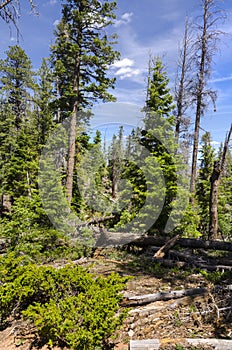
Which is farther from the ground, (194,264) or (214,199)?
(214,199)

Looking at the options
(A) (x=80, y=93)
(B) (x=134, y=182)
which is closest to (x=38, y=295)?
(B) (x=134, y=182)

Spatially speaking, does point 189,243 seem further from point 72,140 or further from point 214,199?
point 72,140

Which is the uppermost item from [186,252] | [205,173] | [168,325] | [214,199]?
[205,173]

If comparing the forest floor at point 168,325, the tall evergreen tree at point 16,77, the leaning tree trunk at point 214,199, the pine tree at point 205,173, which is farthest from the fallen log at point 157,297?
the tall evergreen tree at point 16,77

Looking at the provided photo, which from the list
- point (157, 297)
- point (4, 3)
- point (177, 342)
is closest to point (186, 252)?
point (157, 297)

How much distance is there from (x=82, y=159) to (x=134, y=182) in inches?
243

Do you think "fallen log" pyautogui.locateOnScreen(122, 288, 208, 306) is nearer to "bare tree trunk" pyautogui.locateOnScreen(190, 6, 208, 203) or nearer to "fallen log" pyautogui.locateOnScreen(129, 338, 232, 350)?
"fallen log" pyautogui.locateOnScreen(129, 338, 232, 350)

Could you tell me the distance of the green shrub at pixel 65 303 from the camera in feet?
11.9

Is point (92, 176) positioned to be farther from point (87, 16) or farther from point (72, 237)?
point (87, 16)

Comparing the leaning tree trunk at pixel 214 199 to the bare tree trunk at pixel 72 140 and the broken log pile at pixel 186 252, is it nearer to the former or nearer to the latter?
the broken log pile at pixel 186 252

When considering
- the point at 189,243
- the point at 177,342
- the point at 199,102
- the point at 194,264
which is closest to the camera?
the point at 177,342

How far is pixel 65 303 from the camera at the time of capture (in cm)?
401

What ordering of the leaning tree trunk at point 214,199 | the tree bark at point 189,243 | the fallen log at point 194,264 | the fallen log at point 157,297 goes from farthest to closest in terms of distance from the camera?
the leaning tree trunk at point 214,199
the tree bark at point 189,243
the fallen log at point 194,264
the fallen log at point 157,297

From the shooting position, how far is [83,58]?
12.9 metres
